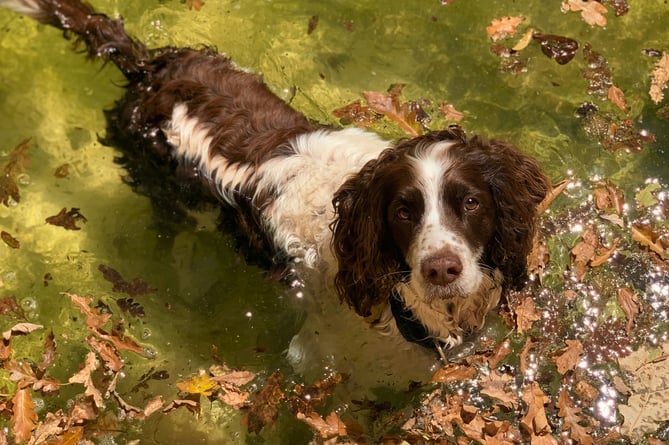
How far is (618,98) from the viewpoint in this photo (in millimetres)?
5676

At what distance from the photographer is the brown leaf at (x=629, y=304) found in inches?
187

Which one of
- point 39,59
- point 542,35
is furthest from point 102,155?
point 542,35

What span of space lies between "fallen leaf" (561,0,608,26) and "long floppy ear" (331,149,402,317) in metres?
3.47

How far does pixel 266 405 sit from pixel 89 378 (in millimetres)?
1304

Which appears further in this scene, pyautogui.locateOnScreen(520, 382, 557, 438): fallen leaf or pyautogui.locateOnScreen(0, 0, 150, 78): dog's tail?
pyautogui.locateOnScreen(0, 0, 150, 78): dog's tail

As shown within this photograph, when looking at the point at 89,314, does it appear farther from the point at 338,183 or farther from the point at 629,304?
the point at 629,304

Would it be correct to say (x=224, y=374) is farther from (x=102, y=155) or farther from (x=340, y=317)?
(x=102, y=155)

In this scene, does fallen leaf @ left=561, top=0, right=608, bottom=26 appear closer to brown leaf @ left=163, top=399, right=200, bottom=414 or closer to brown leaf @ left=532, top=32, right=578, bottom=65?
brown leaf @ left=532, top=32, right=578, bottom=65

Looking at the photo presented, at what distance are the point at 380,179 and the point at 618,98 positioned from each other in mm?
3203

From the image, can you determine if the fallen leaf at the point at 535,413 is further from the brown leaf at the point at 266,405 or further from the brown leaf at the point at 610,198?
the brown leaf at the point at 266,405

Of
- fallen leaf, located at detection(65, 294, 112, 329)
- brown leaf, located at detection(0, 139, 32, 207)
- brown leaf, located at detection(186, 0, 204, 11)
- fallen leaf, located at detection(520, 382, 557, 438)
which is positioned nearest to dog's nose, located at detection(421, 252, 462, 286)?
fallen leaf, located at detection(520, 382, 557, 438)

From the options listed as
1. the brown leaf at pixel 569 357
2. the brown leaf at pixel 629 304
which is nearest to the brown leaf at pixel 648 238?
the brown leaf at pixel 629 304

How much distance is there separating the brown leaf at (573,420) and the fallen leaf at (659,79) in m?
2.73

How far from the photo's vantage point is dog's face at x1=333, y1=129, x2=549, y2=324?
3.23m
